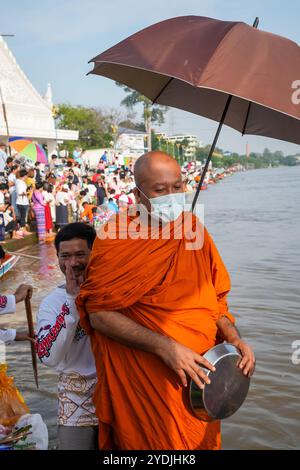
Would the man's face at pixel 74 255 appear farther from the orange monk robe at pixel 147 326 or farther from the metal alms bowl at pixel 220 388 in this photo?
the metal alms bowl at pixel 220 388

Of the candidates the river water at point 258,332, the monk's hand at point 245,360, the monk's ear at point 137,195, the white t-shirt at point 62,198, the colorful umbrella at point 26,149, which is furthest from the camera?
the white t-shirt at point 62,198

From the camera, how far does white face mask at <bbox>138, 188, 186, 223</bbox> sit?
2199 mm

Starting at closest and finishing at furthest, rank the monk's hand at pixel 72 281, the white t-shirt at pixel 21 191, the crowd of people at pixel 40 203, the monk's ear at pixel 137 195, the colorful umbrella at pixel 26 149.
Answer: the monk's ear at pixel 137 195
the monk's hand at pixel 72 281
the crowd of people at pixel 40 203
the white t-shirt at pixel 21 191
the colorful umbrella at pixel 26 149

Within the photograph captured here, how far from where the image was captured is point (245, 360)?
7.09 feet

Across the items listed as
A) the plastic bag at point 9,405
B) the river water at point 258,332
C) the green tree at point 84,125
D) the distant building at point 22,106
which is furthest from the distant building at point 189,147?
the plastic bag at point 9,405

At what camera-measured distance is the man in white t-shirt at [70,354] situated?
2.30 m

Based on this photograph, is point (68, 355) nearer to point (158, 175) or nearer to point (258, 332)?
point (158, 175)

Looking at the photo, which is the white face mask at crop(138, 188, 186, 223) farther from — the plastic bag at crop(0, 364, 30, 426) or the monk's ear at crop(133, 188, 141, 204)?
the plastic bag at crop(0, 364, 30, 426)

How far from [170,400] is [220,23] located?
1756mm

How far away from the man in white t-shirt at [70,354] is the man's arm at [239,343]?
62cm

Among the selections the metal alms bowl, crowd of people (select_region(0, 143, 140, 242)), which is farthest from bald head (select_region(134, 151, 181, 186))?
crowd of people (select_region(0, 143, 140, 242))

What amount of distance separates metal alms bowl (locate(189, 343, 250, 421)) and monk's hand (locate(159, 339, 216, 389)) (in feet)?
0.10

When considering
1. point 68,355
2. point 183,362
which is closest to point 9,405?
point 68,355
